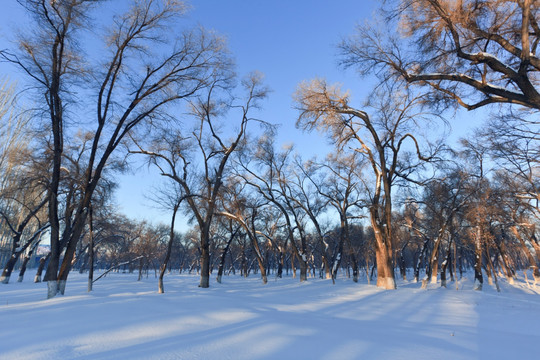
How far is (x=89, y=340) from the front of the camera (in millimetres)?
4684

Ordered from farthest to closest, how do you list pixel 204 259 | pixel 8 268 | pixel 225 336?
pixel 8 268 < pixel 204 259 < pixel 225 336

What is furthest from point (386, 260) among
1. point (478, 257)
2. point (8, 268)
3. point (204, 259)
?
point (8, 268)

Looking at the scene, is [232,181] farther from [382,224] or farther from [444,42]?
[444,42]

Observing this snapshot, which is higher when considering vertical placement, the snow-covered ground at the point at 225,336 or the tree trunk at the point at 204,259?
the tree trunk at the point at 204,259

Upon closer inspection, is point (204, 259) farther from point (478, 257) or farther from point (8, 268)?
point (478, 257)

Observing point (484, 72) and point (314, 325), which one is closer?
point (314, 325)

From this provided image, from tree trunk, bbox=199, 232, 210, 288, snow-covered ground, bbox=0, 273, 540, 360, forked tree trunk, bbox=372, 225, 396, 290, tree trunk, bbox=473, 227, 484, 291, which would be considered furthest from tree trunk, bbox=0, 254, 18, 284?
tree trunk, bbox=473, 227, 484, 291

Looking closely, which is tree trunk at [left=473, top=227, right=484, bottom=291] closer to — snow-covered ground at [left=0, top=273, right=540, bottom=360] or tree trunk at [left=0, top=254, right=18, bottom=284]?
snow-covered ground at [left=0, top=273, right=540, bottom=360]

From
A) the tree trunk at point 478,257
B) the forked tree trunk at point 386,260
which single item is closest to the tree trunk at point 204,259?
the forked tree trunk at point 386,260

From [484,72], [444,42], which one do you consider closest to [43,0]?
[444,42]

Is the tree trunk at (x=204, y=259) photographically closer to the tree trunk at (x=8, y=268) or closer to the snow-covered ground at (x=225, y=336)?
the snow-covered ground at (x=225, y=336)

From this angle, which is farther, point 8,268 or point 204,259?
point 8,268

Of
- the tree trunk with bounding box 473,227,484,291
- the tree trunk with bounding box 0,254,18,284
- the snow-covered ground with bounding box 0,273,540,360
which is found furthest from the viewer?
the tree trunk with bounding box 0,254,18,284

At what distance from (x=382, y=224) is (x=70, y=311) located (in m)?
14.6
